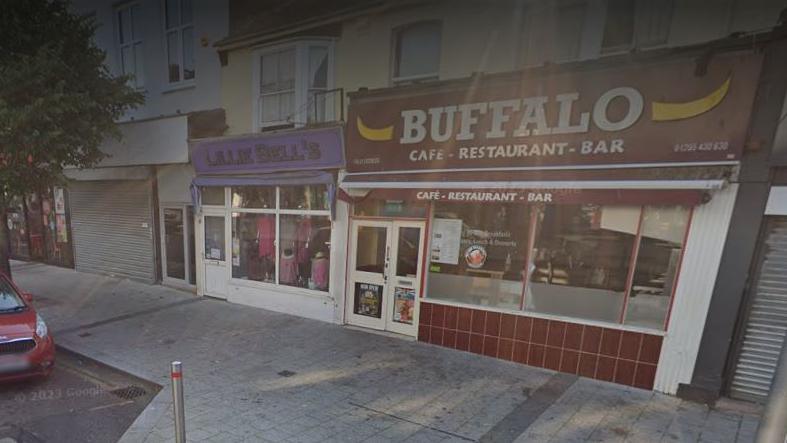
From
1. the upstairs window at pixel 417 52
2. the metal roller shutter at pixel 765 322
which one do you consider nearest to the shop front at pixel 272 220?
the upstairs window at pixel 417 52

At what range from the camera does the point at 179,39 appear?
855 centimetres

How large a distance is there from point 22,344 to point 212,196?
183 inches

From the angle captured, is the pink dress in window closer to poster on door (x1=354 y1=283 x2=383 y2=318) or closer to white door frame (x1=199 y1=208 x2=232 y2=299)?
poster on door (x1=354 y1=283 x2=383 y2=318)

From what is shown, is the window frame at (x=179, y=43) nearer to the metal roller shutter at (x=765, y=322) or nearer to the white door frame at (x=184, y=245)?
the white door frame at (x=184, y=245)

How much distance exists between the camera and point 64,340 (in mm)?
5859

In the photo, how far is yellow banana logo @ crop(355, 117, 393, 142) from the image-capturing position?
590 cm

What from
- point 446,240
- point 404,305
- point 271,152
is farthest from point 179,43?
point 404,305

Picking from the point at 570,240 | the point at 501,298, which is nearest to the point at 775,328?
the point at 570,240

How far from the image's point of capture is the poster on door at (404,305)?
6121 mm

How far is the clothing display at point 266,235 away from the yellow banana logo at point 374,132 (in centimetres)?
291

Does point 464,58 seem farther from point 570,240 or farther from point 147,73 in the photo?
point 147,73

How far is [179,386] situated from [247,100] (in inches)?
250

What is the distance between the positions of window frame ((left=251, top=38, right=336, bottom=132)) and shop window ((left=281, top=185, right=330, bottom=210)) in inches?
48.4

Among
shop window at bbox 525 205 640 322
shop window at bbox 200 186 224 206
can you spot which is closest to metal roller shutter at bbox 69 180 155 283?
shop window at bbox 200 186 224 206
